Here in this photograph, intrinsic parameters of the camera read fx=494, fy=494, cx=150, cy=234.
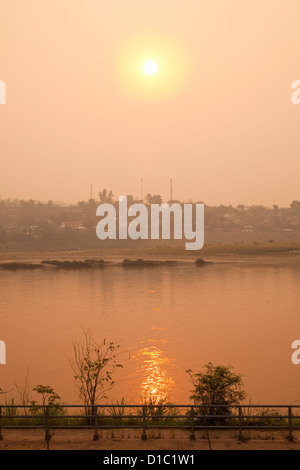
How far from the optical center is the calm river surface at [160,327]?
1966 cm

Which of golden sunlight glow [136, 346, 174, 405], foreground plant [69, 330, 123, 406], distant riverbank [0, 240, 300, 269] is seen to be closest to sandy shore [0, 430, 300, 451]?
golden sunlight glow [136, 346, 174, 405]

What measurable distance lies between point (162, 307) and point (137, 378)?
56.7ft

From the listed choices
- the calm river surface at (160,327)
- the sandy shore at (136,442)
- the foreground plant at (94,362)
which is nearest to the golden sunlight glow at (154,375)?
the calm river surface at (160,327)

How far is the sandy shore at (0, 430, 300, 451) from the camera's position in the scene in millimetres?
9875

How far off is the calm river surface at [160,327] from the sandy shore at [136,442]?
6.82 meters

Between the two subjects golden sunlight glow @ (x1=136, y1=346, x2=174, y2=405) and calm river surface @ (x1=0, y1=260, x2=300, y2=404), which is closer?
golden sunlight glow @ (x1=136, y1=346, x2=174, y2=405)

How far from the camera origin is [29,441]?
1029 centimetres

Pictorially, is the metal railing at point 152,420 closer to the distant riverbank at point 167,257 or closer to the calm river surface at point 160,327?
the calm river surface at point 160,327

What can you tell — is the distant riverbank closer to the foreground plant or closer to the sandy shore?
the foreground plant

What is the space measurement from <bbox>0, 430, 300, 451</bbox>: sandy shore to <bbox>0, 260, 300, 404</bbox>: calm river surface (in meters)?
6.82

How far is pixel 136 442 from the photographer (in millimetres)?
10188

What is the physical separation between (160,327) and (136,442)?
19.8 meters
